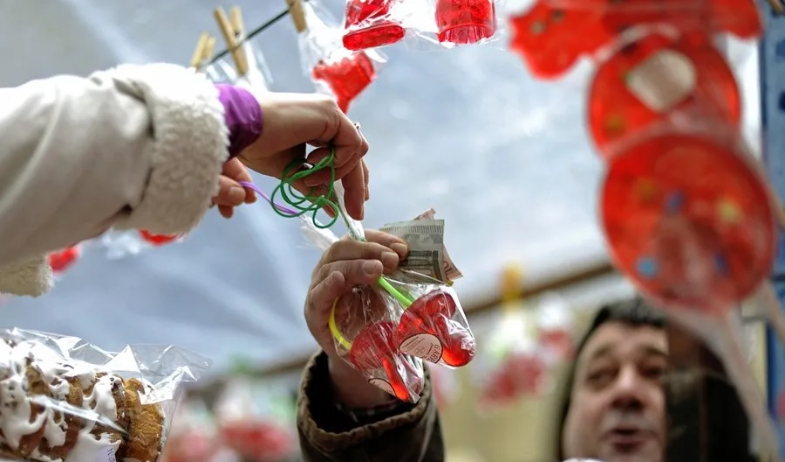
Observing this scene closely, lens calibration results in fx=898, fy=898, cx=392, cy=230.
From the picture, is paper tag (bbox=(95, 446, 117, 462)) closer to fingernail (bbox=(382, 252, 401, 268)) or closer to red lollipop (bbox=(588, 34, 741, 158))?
fingernail (bbox=(382, 252, 401, 268))

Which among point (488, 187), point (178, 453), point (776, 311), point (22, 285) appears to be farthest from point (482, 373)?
point (776, 311)

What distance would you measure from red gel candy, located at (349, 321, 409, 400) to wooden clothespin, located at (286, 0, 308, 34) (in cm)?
46

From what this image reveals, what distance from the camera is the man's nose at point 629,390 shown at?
1339 millimetres

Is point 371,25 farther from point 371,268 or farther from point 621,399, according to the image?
point 621,399

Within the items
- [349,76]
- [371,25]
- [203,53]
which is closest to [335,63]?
[349,76]

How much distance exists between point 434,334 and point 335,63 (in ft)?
1.44

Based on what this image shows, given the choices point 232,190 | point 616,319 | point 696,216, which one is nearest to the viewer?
point 696,216

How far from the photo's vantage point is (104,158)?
0.64m

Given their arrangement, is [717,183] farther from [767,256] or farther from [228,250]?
[228,250]

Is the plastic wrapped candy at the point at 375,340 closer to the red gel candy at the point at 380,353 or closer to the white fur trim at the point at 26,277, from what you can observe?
the red gel candy at the point at 380,353

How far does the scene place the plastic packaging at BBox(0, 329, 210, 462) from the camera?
0.75 meters

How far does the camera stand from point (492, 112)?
6.80ft

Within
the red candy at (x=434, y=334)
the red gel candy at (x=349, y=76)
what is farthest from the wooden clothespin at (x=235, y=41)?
the red candy at (x=434, y=334)

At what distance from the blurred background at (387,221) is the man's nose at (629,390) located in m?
0.41
